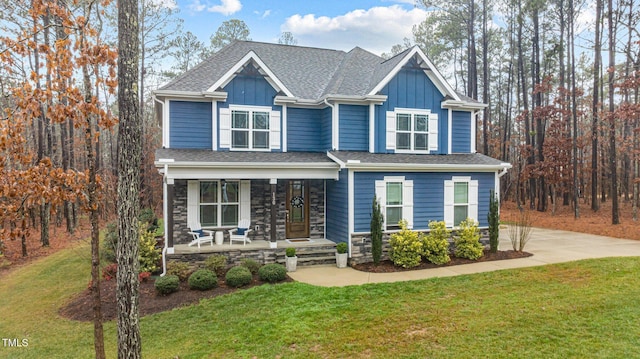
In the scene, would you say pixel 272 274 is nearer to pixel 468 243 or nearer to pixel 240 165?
pixel 240 165

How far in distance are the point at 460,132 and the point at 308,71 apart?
6.84 meters

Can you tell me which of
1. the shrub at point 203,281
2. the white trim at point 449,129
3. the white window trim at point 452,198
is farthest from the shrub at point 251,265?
the white trim at point 449,129

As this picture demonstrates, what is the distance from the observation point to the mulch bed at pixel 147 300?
345 inches

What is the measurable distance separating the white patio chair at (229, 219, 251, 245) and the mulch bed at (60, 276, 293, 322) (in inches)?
85.2

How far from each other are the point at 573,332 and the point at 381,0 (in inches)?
703

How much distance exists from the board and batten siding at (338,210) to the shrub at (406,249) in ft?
5.12

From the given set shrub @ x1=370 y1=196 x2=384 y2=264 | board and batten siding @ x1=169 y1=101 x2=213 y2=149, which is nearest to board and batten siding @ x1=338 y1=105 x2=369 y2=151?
shrub @ x1=370 y1=196 x2=384 y2=264

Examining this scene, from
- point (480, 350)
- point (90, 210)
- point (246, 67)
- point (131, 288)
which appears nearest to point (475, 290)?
point (480, 350)

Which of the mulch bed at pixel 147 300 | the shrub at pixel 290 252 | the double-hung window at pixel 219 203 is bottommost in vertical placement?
the mulch bed at pixel 147 300

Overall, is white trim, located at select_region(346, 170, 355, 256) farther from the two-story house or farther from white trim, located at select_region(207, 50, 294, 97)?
white trim, located at select_region(207, 50, 294, 97)

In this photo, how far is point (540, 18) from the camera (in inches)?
1005

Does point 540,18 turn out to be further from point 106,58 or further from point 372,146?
point 106,58

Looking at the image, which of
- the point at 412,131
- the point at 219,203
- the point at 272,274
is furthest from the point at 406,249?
the point at 219,203

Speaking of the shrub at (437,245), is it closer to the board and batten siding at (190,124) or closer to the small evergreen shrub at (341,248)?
the small evergreen shrub at (341,248)
